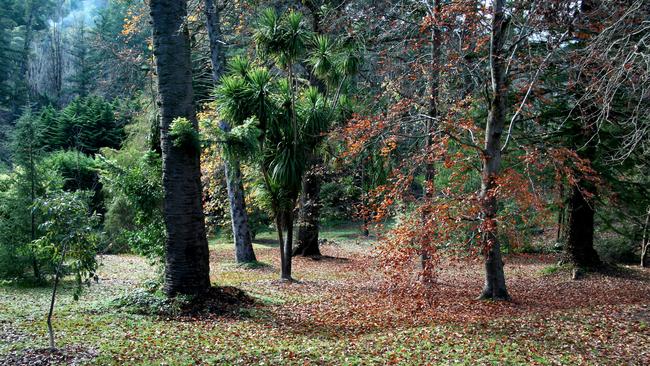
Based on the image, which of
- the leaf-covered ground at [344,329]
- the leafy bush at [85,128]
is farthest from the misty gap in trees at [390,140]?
the leafy bush at [85,128]

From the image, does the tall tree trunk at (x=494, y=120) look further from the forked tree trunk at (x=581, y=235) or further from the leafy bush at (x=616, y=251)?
the leafy bush at (x=616, y=251)

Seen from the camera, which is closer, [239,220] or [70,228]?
[70,228]

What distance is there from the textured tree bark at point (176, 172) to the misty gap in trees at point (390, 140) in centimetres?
2

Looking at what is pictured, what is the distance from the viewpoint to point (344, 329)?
8.20 metres

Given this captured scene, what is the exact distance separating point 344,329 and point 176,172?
3.91 m

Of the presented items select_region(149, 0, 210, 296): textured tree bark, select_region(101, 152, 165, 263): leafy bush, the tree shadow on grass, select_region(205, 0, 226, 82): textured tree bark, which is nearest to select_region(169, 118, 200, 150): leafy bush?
select_region(149, 0, 210, 296): textured tree bark

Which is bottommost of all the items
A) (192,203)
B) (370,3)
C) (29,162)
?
(192,203)

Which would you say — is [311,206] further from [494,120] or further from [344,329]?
[344,329]

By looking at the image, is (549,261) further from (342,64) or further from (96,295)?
(96,295)

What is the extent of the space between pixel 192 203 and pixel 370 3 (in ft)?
27.7

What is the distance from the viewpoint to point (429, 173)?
1165 cm

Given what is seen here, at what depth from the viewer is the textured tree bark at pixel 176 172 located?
8.77 metres

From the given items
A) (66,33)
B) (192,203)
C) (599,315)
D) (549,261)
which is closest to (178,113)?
(192,203)

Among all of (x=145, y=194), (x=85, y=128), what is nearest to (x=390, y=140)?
(x=145, y=194)
